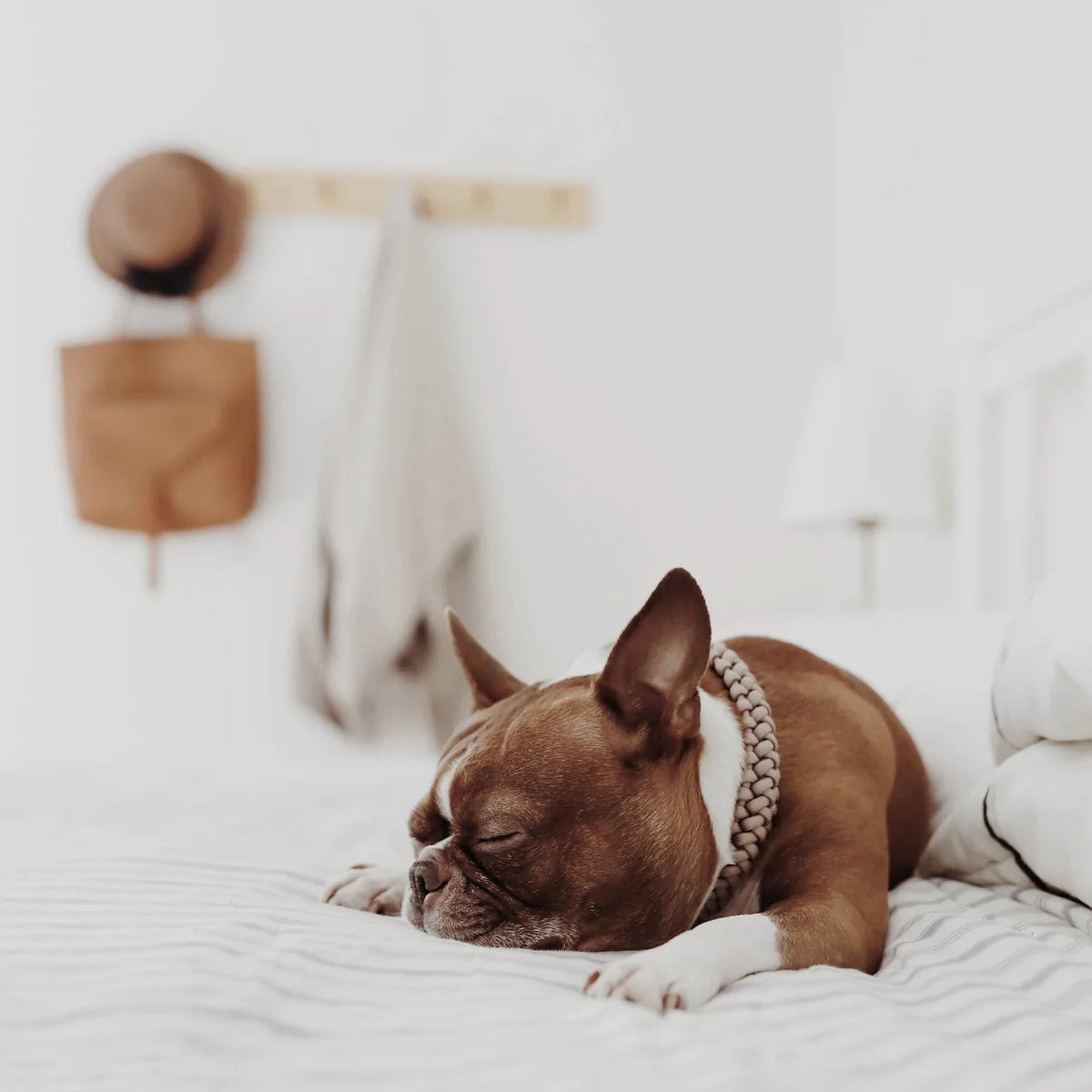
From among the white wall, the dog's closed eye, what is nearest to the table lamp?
the white wall

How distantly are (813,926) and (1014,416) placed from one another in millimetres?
1505

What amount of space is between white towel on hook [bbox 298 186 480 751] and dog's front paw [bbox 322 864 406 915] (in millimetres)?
1669

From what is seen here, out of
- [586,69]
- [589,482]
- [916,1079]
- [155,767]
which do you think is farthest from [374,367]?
[916,1079]

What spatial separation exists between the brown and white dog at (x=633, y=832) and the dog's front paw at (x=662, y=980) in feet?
0.14

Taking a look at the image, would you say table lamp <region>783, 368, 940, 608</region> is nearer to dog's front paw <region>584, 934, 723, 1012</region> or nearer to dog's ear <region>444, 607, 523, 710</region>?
dog's ear <region>444, 607, 523, 710</region>

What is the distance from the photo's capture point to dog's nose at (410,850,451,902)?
2.77ft

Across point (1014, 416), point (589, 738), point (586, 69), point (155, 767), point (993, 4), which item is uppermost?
point (586, 69)

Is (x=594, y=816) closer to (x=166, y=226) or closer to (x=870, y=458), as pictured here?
(x=870, y=458)

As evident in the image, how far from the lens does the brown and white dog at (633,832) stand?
31.8 inches

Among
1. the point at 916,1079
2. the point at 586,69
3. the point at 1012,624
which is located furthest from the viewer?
the point at 586,69

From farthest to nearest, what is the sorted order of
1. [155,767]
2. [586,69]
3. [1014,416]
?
[586,69] → [1014,416] → [155,767]

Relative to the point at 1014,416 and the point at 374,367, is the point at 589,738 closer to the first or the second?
the point at 1014,416

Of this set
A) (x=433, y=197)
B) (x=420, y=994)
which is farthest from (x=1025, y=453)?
(x=433, y=197)

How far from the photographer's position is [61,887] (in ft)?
2.74
